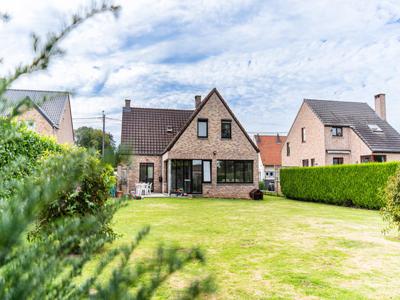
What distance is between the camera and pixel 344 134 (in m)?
29.1

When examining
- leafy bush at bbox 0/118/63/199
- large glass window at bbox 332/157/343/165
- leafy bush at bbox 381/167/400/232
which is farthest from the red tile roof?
leafy bush at bbox 0/118/63/199

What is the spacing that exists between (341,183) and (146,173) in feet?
46.8

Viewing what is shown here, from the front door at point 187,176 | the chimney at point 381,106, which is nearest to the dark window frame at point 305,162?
the chimney at point 381,106

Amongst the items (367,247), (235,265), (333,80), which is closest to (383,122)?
(333,80)

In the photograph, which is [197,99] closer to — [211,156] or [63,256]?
[211,156]

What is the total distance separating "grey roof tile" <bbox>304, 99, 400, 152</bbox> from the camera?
2820 centimetres

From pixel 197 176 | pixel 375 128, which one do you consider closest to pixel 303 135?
pixel 375 128

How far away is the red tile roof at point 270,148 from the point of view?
1827 inches

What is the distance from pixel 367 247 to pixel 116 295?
8370 millimetres

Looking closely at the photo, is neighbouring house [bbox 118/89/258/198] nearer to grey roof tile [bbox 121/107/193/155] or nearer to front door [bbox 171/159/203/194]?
front door [bbox 171/159/203/194]

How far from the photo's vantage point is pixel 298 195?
25094mm

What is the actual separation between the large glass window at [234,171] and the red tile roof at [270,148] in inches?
808

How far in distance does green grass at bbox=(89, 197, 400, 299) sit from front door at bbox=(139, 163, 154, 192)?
15.4m

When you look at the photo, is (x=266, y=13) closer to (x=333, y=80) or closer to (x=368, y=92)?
(x=333, y=80)
